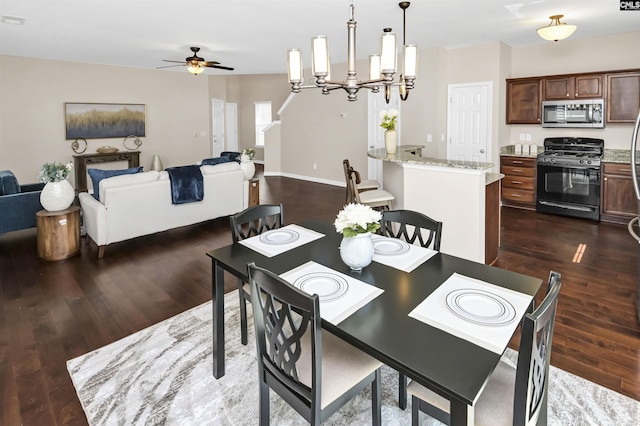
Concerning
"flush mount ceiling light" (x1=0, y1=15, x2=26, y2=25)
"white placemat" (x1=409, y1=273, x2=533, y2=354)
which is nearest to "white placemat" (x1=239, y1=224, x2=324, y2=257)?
"white placemat" (x1=409, y1=273, x2=533, y2=354)

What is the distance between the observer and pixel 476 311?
1.52 m

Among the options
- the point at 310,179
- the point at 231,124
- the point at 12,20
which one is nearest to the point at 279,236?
the point at 12,20

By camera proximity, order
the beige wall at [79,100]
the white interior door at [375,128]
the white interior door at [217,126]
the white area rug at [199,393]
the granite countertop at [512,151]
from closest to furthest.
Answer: the white area rug at [199,393] < the granite countertop at [512,151] < the beige wall at [79,100] < the white interior door at [375,128] < the white interior door at [217,126]

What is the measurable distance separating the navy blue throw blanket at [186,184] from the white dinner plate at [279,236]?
2779 mm

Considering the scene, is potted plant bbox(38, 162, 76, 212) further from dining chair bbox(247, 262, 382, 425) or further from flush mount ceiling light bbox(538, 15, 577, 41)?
flush mount ceiling light bbox(538, 15, 577, 41)

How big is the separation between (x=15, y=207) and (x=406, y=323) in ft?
16.7

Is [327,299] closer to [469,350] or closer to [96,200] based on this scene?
[469,350]

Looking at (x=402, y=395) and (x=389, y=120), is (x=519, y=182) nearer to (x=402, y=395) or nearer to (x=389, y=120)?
(x=389, y=120)

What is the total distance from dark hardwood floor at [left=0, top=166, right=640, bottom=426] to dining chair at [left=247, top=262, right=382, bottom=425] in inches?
45.0

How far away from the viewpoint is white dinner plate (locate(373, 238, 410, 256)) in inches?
85.9

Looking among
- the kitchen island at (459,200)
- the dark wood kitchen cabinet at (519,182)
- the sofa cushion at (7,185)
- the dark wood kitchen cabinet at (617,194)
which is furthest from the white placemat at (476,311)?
the sofa cushion at (7,185)

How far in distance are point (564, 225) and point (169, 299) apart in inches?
205

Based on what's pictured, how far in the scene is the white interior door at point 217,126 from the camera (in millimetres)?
12369

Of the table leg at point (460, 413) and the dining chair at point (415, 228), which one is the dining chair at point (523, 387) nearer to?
the table leg at point (460, 413)
